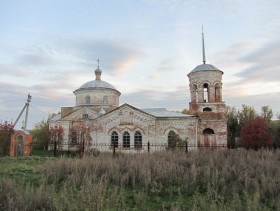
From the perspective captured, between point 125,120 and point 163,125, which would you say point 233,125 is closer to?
point 163,125

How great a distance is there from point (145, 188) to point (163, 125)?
2143 cm

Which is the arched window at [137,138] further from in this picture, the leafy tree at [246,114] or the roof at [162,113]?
the leafy tree at [246,114]

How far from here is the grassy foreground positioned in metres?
5.27

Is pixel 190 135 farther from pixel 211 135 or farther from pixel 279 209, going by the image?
pixel 279 209

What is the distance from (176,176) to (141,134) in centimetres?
2077

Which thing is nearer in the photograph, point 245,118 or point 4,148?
point 4,148

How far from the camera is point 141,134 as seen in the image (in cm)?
2880

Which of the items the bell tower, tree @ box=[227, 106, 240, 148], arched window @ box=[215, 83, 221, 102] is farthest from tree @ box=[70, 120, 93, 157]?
tree @ box=[227, 106, 240, 148]

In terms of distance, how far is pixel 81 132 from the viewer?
30.5m

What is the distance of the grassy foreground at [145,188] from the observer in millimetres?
5266

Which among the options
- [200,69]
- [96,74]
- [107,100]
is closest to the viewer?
[200,69]

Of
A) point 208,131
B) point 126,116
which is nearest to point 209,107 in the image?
point 208,131

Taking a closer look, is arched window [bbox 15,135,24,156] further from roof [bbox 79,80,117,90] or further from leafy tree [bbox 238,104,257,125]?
leafy tree [bbox 238,104,257,125]

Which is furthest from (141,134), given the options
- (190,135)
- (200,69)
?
(200,69)
